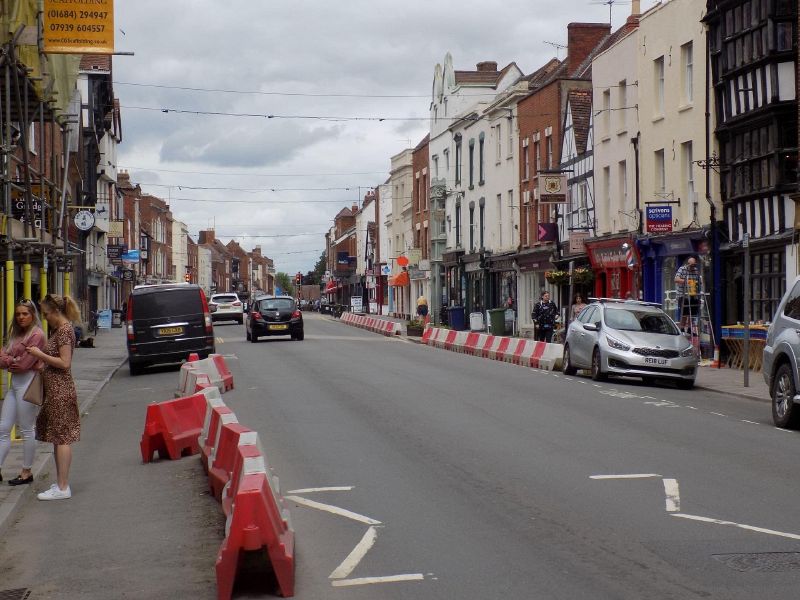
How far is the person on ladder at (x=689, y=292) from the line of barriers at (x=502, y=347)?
3.81m

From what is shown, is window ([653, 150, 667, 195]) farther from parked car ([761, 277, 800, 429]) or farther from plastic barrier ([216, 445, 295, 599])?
plastic barrier ([216, 445, 295, 599])

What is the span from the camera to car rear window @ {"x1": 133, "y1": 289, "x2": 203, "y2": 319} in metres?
27.2

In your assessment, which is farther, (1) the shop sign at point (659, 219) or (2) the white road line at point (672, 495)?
(1) the shop sign at point (659, 219)

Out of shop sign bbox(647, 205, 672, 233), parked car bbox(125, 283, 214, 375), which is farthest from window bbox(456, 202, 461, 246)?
parked car bbox(125, 283, 214, 375)

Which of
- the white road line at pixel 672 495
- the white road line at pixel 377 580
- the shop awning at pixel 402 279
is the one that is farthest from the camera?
the shop awning at pixel 402 279

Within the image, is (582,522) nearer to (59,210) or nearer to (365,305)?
(59,210)

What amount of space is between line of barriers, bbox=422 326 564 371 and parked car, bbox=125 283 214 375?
8.07 m

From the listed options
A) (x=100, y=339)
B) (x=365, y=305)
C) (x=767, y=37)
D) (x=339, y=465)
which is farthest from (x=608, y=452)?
(x=365, y=305)

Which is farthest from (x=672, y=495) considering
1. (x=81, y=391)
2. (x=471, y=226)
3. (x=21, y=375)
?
(x=471, y=226)

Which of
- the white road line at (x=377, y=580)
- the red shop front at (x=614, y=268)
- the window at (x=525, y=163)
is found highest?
the window at (x=525, y=163)

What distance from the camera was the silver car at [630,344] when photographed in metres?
22.9

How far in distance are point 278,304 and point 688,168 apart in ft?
48.9

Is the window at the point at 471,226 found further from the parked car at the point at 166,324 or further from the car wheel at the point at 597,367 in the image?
the car wheel at the point at 597,367

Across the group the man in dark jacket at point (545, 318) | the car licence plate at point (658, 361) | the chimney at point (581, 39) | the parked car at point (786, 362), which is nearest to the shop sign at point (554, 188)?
the man in dark jacket at point (545, 318)
